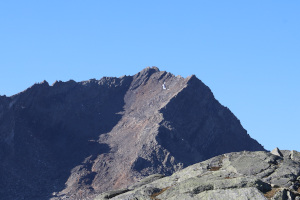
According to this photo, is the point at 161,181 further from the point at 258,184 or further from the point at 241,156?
the point at 258,184

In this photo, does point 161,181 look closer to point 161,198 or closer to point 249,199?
point 161,198

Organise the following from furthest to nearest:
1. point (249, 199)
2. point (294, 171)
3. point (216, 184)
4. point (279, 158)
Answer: point (279, 158), point (294, 171), point (216, 184), point (249, 199)

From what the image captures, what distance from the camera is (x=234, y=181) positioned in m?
52.2

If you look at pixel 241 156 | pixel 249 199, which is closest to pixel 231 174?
pixel 241 156

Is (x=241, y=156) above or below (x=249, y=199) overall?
above

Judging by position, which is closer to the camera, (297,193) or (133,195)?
(297,193)

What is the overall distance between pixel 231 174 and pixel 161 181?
7710mm

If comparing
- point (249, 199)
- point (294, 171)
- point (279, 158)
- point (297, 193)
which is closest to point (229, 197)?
point (249, 199)

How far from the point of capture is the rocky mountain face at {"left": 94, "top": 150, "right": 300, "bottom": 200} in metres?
50.3

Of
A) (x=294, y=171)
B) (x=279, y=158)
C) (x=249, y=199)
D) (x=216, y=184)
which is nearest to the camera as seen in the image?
(x=249, y=199)

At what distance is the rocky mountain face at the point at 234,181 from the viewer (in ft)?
165

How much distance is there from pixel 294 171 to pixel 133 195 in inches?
609

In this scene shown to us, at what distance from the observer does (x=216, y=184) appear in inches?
2074

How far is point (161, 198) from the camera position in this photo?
179 ft
